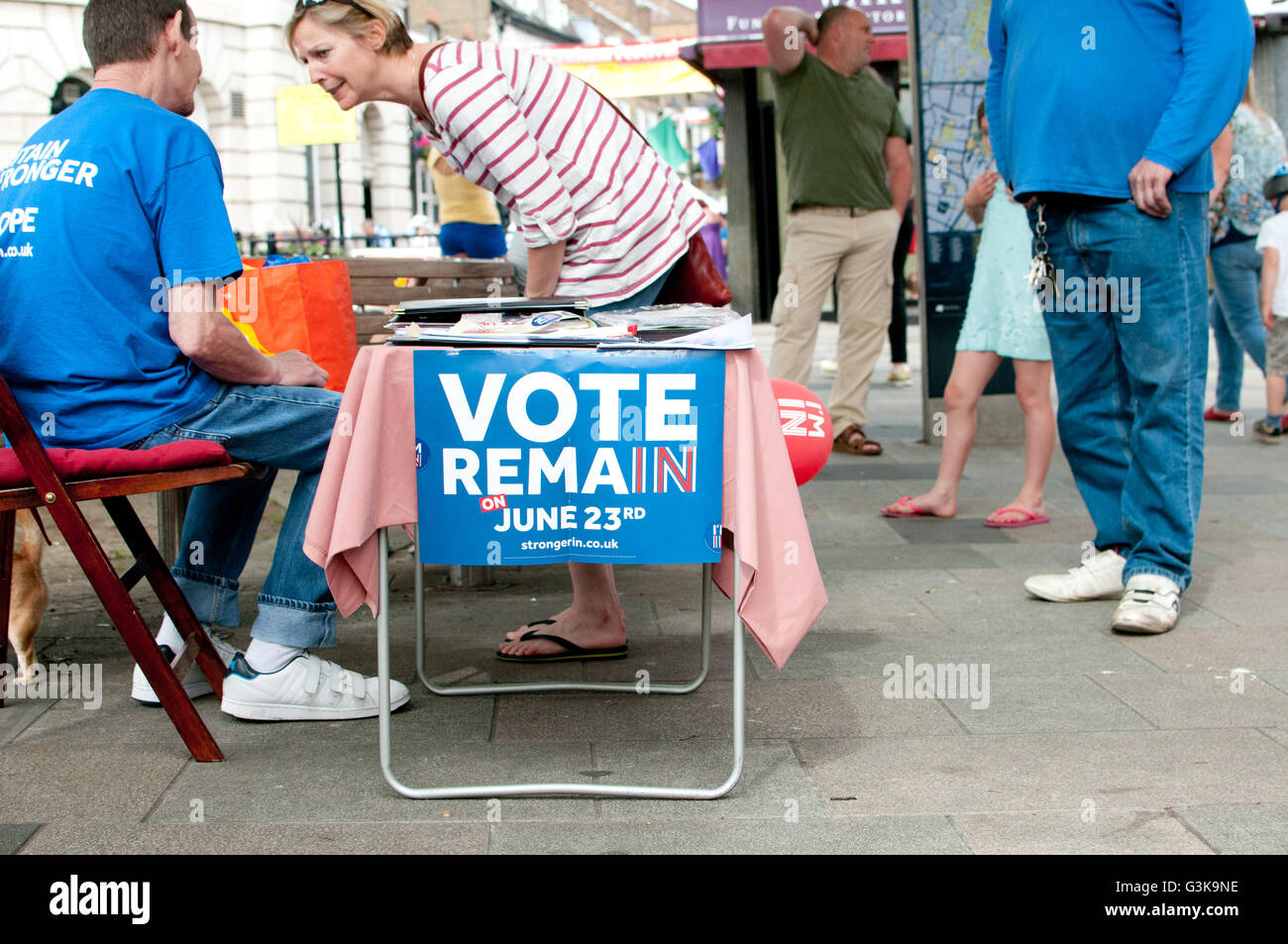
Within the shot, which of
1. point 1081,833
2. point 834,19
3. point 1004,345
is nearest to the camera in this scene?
point 1081,833

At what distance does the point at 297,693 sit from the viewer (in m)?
3.33

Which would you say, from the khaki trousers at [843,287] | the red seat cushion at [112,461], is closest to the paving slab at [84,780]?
the red seat cushion at [112,461]

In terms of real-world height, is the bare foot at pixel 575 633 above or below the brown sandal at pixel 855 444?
above

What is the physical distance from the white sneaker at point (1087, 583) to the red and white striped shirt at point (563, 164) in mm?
1678

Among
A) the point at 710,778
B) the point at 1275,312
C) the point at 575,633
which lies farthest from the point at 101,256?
the point at 1275,312

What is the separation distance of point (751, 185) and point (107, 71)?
52.9ft

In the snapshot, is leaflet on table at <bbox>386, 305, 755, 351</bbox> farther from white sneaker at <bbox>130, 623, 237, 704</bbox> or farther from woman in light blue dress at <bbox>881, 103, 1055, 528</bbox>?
woman in light blue dress at <bbox>881, 103, 1055, 528</bbox>

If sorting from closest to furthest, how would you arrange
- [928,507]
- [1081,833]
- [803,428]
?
[1081,833] < [803,428] < [928,507]

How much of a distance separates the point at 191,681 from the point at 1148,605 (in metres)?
2.67

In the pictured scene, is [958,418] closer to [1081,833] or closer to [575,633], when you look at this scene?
[575,633]

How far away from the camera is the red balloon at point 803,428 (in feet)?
10.7


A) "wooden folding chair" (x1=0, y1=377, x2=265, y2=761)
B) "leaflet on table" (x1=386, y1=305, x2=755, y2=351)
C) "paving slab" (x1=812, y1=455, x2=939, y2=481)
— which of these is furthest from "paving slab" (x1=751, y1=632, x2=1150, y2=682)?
"paving slab" (x1=812, y1=455, x2=939, y2=481)

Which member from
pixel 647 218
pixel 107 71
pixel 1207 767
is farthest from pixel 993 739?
pixel 107 71

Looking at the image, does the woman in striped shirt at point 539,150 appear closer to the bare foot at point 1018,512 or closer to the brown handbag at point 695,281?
the brown handbag at point 695,281
